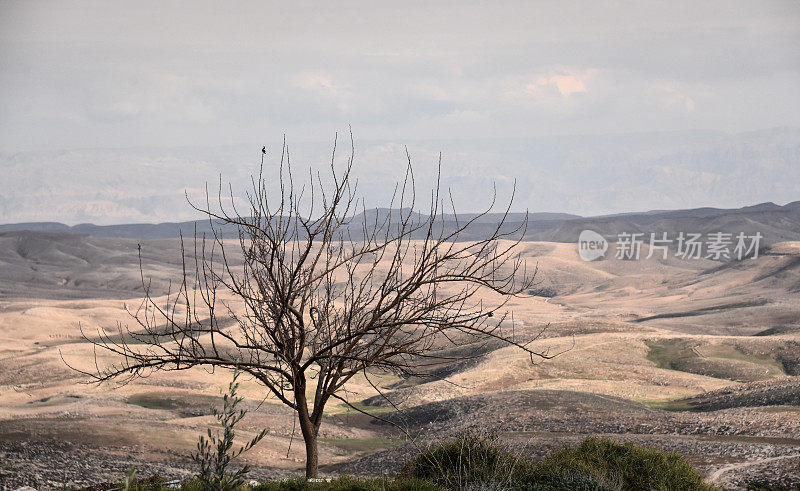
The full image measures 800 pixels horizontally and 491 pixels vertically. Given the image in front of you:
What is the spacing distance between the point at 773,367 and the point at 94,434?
41.5 metres

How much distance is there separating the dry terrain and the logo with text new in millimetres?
45608

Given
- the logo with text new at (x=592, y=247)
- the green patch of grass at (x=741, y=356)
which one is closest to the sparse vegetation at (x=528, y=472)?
the green patch of grass at (x=741, y=356)

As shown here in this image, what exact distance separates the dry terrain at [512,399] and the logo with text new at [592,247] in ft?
150

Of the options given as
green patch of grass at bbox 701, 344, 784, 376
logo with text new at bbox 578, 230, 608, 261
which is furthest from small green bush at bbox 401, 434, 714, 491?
logo with text new at bbox 578, 230, 608, 261

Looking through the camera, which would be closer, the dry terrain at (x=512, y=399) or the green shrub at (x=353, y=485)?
the green shrub at (x=353, y=485)

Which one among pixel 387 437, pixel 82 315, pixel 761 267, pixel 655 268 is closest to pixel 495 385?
pixel 387 437

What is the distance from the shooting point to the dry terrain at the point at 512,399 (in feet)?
71.7

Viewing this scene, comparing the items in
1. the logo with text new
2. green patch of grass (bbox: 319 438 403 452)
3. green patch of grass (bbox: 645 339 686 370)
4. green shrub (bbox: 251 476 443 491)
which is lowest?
green patch of grass (bbox: 319 438 403 452)

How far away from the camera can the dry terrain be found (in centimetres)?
2186

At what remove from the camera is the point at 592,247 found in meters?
152

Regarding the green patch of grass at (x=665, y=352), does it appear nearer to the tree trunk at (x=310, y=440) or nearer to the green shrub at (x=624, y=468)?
the green shrub at (x=624, y=468)

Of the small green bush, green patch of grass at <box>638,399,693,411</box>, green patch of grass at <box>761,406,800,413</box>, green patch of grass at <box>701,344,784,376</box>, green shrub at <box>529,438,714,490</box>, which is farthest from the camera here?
green patch of grass at <box>701,344,784,376</box>

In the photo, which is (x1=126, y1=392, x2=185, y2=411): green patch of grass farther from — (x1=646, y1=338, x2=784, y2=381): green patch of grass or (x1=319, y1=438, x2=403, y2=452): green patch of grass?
(x1=646, y1=338, x2=784, y2=381): green patch of grass

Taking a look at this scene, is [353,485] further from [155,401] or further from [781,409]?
[155,401]
